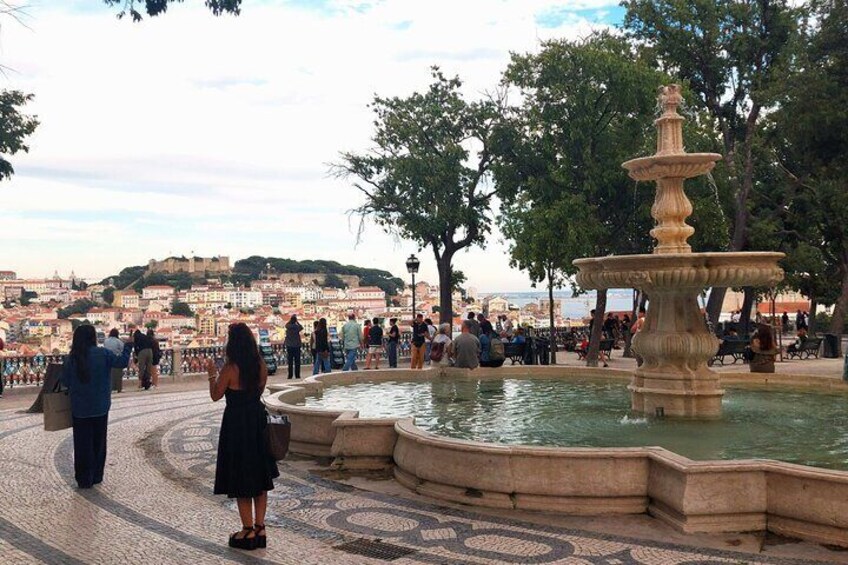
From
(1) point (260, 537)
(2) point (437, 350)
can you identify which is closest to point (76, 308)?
(2) point (437, 350)

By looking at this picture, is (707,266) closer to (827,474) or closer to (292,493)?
(827,474)

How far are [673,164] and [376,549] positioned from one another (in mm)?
6411

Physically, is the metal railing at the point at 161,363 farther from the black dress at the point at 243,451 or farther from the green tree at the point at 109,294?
the green tree at the point at 109,294

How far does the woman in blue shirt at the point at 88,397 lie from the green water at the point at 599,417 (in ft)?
11.1

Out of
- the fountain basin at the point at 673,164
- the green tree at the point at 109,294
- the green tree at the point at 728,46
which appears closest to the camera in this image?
the fountain basin at the point at 673,164

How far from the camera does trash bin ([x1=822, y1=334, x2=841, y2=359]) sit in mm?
22844

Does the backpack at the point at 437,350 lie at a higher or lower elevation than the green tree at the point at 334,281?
lower

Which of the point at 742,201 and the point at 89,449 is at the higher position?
the point at 742,201

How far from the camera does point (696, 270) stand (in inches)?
341

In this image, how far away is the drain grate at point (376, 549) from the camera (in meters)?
5.10

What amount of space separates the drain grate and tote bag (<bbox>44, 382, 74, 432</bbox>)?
3.67 meters

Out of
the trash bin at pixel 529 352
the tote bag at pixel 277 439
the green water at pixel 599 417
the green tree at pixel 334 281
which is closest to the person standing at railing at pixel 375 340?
the trash bin at pixel 529 352

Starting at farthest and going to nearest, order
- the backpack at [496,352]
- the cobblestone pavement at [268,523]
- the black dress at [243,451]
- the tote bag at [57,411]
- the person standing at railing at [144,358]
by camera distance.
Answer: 1. the person standing at railing at [144,358]
2. the backpack at [496,352]
3. the tote bag at [57,411]
4. the black dress at [243,451]
5. the cobblestone pavement at [268,523]

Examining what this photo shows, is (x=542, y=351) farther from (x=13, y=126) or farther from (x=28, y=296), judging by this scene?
(x=28, y=296)
